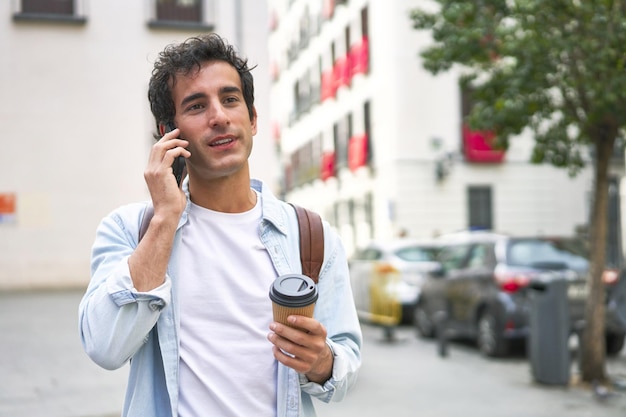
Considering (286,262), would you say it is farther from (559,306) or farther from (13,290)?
(13,290)

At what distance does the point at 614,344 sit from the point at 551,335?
3.08 m

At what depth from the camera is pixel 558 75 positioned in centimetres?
978

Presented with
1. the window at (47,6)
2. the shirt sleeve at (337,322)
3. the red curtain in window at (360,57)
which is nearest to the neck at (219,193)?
the shirt sleeve at (337,322)

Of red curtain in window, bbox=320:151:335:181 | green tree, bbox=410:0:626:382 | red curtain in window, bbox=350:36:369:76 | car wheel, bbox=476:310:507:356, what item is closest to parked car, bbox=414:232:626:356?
car wheel, bbox=476:310:507:356

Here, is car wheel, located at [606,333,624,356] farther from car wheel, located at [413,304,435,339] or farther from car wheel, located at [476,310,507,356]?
car wheel, located at [413,304,435,339]

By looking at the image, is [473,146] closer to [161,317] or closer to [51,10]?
[51,10]

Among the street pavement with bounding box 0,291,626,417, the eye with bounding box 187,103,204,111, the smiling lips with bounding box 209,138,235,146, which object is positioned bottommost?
the street pavement with bounding box 0,291,626,417

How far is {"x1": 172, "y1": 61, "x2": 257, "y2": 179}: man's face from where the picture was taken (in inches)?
92.0

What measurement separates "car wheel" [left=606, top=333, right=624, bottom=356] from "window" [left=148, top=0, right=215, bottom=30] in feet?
37.1

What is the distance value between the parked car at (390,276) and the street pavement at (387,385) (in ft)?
3.30

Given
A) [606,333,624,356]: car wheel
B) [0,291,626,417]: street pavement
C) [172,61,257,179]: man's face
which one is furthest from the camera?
[606,333,624,356]: car wheel

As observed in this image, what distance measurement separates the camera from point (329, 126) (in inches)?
1436

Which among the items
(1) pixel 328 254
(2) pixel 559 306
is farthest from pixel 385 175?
(1) pixel 328 254

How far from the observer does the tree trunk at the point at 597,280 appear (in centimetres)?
955
